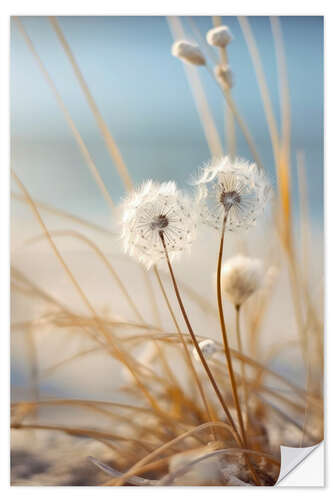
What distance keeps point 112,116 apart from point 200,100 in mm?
214

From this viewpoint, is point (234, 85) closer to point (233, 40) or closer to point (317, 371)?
point (233, 40)

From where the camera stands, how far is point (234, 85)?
147cm

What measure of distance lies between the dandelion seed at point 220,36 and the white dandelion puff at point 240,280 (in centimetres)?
51

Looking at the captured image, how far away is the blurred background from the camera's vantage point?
1450mm

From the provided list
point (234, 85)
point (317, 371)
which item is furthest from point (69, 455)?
point (234, 85)

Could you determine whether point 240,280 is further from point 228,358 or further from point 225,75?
point 225,75

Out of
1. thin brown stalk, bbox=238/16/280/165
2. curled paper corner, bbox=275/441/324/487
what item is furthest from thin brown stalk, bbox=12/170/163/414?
thin brown stalk, bbox=238/16/280/165

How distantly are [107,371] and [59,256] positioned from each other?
0.96 ft

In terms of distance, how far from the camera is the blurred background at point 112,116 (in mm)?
1450

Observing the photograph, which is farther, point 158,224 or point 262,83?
point 262,83

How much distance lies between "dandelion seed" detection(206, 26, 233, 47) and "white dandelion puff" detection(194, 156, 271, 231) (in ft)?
0.98

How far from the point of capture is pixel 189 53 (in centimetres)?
142

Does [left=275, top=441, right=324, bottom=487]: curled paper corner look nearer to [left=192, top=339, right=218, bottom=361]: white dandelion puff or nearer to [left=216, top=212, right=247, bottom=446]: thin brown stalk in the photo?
[left=216, top=212, right=247, bottom=446]: thin brown stalk
